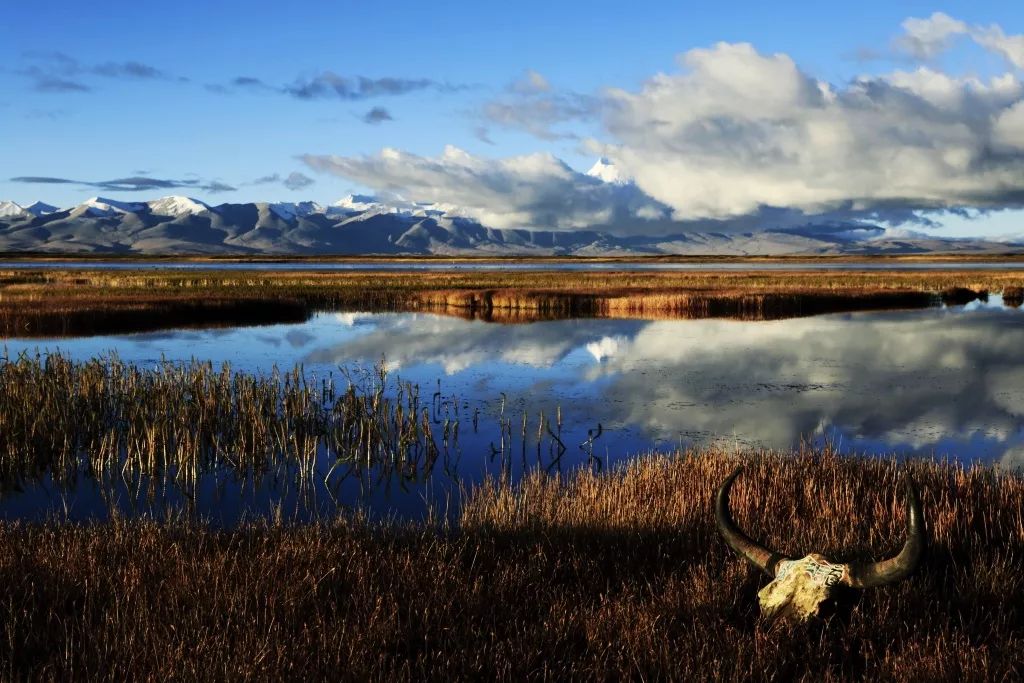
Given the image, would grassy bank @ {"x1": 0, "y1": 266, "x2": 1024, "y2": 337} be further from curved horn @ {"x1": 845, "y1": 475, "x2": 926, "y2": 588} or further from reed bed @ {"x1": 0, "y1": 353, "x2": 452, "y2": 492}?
curved horn @ {"x1": 845, "y1": 475, "x2": 926, "y2": 588}

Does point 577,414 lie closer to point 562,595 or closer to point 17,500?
point 17,500

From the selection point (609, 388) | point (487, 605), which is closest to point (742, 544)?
point (487, 605)

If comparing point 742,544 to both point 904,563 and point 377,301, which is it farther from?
point 377,301

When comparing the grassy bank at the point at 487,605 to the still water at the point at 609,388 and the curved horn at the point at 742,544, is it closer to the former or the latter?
the curved horn at the point at 742,544

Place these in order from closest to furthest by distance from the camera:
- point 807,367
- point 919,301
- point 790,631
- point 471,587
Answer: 1. point 790,631
2. point 471,587
3. point 807,367
4. point 919,301

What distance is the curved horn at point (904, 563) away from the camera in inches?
279

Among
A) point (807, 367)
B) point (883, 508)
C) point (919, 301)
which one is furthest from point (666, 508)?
point (919, 301)

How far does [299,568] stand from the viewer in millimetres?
9203

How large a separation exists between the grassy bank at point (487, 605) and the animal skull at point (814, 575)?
0.83 ft

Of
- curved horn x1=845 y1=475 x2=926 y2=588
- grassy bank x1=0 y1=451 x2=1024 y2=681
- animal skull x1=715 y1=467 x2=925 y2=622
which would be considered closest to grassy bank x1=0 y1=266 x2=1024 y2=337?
grassy bank x1=0 y1=451 x2=1024 y2=681

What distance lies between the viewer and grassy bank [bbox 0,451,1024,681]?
711cm

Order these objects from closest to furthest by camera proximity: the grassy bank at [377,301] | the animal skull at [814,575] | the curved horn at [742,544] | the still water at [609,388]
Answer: the animal skull at [814,575]
the curved horn at [742,544]
the still water at [609,388]
the grassy bank at [377,301]

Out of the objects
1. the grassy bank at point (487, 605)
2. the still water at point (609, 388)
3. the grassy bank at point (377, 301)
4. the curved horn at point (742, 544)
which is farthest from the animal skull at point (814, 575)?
the grassy bank at point (377, 301)

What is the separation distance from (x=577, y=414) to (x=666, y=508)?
11589 mm
